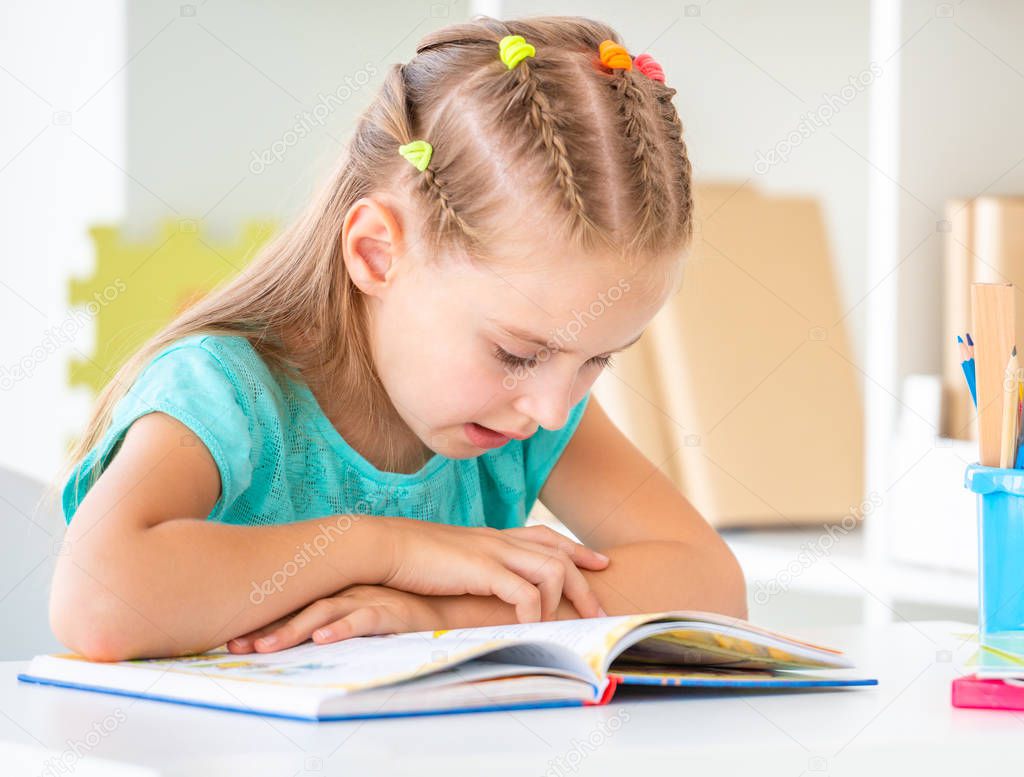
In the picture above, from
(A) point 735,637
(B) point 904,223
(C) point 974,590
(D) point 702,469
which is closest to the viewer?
(A) point 735,637

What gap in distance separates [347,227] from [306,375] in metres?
0.14

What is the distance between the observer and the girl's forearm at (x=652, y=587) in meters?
0.83

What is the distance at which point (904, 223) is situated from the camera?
2.03 metres

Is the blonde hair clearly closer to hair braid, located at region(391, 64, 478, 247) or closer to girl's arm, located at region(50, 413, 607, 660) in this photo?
hair braid, located at region(391, 64, 478, 247)

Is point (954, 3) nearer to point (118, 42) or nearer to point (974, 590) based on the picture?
point (974, 590)

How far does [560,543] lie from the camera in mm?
881

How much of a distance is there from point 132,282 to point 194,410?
149cm

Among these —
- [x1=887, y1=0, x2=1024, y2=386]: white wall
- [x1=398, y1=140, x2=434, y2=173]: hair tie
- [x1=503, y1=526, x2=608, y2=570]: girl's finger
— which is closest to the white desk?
→ [x1=503, y1=526, x2=608, y2=570]: girl's finger

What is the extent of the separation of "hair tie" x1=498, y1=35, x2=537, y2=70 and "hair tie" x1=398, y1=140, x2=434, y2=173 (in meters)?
0.09

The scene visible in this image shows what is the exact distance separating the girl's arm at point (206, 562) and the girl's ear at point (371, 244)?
20cm

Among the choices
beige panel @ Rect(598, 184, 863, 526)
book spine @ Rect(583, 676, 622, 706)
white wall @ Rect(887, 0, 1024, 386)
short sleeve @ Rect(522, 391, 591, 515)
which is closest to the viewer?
book spine @ Rect(583, 676, 622, 706)

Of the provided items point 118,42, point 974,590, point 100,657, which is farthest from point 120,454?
point 118,42

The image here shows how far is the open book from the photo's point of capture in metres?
0.58

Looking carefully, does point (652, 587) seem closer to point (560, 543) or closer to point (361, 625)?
point (560, 543)
